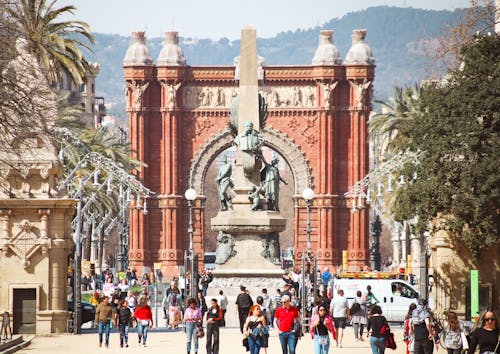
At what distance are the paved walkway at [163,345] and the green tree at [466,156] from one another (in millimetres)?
3787

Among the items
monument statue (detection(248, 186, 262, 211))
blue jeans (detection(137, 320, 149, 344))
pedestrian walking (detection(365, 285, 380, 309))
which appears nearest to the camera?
blue jeans (detection(137, 320, 149, 344))

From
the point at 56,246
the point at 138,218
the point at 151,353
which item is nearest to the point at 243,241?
the point at 56,246

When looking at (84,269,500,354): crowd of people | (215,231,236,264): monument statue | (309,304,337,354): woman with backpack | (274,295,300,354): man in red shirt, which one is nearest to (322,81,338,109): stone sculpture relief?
(215,231,236,264): monument statue

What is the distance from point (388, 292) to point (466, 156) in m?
9.47

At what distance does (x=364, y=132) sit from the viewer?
276 feet

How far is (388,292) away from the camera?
50719mm

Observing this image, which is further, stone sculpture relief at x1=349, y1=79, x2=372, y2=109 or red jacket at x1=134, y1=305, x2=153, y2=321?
stone sculpture relief at x1=349, y1=79, x2=372, y2=109

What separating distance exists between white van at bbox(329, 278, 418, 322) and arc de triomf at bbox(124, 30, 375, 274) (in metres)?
32.3

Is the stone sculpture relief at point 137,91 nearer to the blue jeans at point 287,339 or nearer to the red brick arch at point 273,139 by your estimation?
the red brick arch at point 273,139

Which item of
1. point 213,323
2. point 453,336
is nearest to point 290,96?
point 213,323

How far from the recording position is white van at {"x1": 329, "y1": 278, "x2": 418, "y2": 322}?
5034 cm

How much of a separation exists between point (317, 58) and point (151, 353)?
50.3 meters

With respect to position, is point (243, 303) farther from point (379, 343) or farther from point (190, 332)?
point (379, 343)

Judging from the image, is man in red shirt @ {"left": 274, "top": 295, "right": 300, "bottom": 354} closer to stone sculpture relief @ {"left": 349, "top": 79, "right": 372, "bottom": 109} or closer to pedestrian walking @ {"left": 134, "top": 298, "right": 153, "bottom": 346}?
pedestrian walking @ {"left": 134, "top": 298, "right": 153, "bottom": 346}
